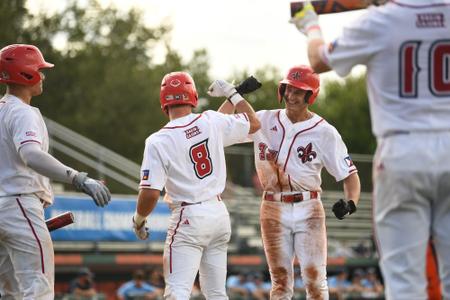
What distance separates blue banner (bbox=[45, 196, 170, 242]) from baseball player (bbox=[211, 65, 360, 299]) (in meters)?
10.9

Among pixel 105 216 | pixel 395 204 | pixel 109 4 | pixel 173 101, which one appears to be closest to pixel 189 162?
pixel 173 101

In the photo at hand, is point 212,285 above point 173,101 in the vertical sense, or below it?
below

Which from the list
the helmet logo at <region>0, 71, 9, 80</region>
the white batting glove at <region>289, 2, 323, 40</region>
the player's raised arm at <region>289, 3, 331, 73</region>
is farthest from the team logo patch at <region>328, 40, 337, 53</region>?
the helmet logo at <region>0, 71, 9, 80</region>

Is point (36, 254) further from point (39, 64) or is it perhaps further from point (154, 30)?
point (154, 30)

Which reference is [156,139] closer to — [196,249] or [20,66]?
[196,249]

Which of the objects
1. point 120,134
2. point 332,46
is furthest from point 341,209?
point 120,134

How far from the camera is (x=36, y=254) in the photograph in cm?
829

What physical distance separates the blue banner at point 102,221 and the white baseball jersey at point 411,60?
1506 cm

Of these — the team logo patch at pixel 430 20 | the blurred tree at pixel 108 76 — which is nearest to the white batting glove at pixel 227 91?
the team logo patch at pixel 430 20

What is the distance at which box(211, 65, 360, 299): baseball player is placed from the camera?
10031 millimetres

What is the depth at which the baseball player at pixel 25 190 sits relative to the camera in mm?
8172

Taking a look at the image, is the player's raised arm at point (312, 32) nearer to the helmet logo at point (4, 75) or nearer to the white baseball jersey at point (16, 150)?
the white baseball jersey at point (16, 150)

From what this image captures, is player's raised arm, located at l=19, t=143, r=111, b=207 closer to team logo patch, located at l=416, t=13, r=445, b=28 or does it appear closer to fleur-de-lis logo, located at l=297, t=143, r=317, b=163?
fleur-de-lis logo, located at l=297, t=143, r=317, b=163

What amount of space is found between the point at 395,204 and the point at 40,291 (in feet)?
11.1
